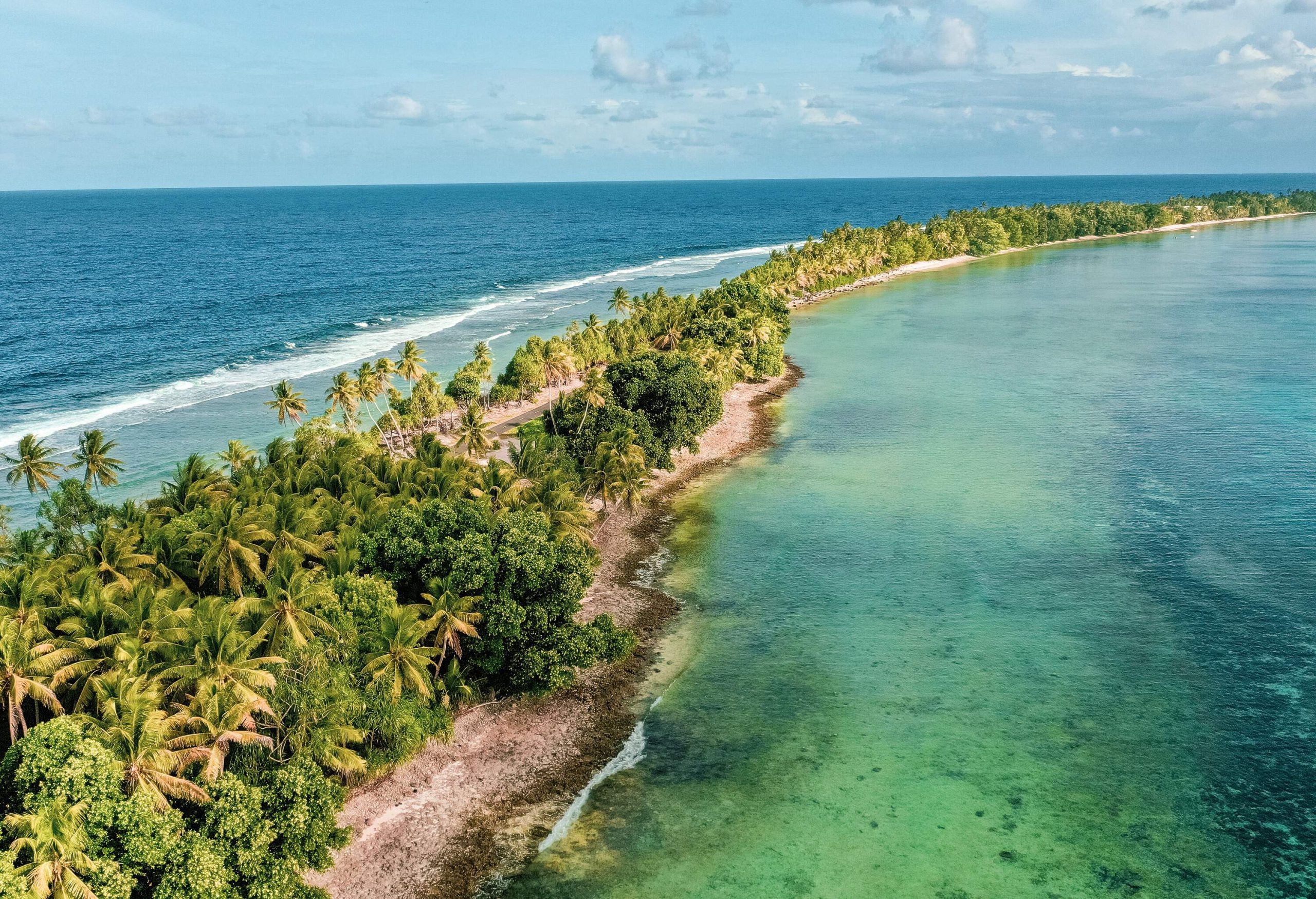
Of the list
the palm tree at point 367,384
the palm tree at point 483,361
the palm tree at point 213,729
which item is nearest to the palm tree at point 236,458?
the palm tree at point 367,384

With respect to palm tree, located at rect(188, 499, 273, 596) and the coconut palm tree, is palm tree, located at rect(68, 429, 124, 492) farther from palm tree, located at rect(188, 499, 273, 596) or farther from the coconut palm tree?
palm tree, located at rect(188, 499, 273, 596)

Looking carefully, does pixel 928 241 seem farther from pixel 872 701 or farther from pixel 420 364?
pixel 872 701

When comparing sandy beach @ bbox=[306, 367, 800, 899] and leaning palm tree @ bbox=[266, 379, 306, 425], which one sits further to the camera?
leaning palm tree @ bbox=[266, 379, 306, 425]

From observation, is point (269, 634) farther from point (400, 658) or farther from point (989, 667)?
point (989, 667)

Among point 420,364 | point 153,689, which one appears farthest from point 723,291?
point 153,689

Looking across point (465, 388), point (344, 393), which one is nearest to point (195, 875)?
point (344, 393)

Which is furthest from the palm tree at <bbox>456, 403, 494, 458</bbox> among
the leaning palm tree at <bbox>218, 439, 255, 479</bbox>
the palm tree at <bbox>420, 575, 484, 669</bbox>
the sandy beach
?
the palm tree at <bbox>420, 575, 484, 669</bbox>
